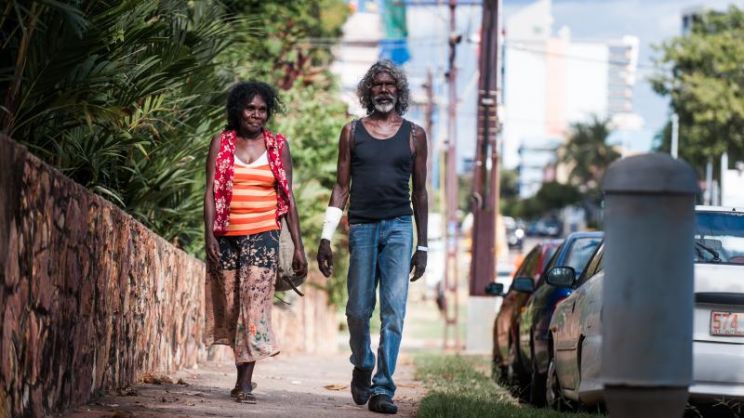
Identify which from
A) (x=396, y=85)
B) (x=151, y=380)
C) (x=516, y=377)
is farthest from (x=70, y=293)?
(x=516, y=377)

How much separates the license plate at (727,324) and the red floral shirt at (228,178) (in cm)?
253

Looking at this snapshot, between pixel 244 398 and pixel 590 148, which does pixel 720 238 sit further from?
pixel 590 148

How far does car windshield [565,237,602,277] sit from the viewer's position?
13008mm

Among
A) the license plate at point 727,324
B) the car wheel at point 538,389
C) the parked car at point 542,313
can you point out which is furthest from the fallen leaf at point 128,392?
the car wheel at point 538,389

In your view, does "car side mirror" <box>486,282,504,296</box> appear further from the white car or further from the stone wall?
the white car

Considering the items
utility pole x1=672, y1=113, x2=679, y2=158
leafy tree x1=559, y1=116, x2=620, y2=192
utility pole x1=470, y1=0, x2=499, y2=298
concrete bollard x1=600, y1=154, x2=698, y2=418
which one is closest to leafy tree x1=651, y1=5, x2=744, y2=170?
utility pole x1=672, y1=113, x2=679, y2=158

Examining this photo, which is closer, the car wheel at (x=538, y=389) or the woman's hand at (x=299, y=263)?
the woman's hand at (x=299, y=263)

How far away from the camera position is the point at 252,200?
8.93 meters

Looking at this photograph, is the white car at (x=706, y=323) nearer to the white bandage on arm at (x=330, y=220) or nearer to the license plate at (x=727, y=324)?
the license plate at (x=727, y=324)

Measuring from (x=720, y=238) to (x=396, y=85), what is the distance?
236 cm

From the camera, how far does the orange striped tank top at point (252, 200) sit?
888cm

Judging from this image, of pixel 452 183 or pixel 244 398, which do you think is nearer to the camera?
pixel 244 398

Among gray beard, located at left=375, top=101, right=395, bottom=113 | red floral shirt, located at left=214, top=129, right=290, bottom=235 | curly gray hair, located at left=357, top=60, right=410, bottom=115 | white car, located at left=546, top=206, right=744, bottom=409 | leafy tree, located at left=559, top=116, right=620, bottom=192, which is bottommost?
white car, located at left=546, top=206, right=744, bottom=409

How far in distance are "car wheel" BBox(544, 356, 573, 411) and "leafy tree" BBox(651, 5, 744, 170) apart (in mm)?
41051
